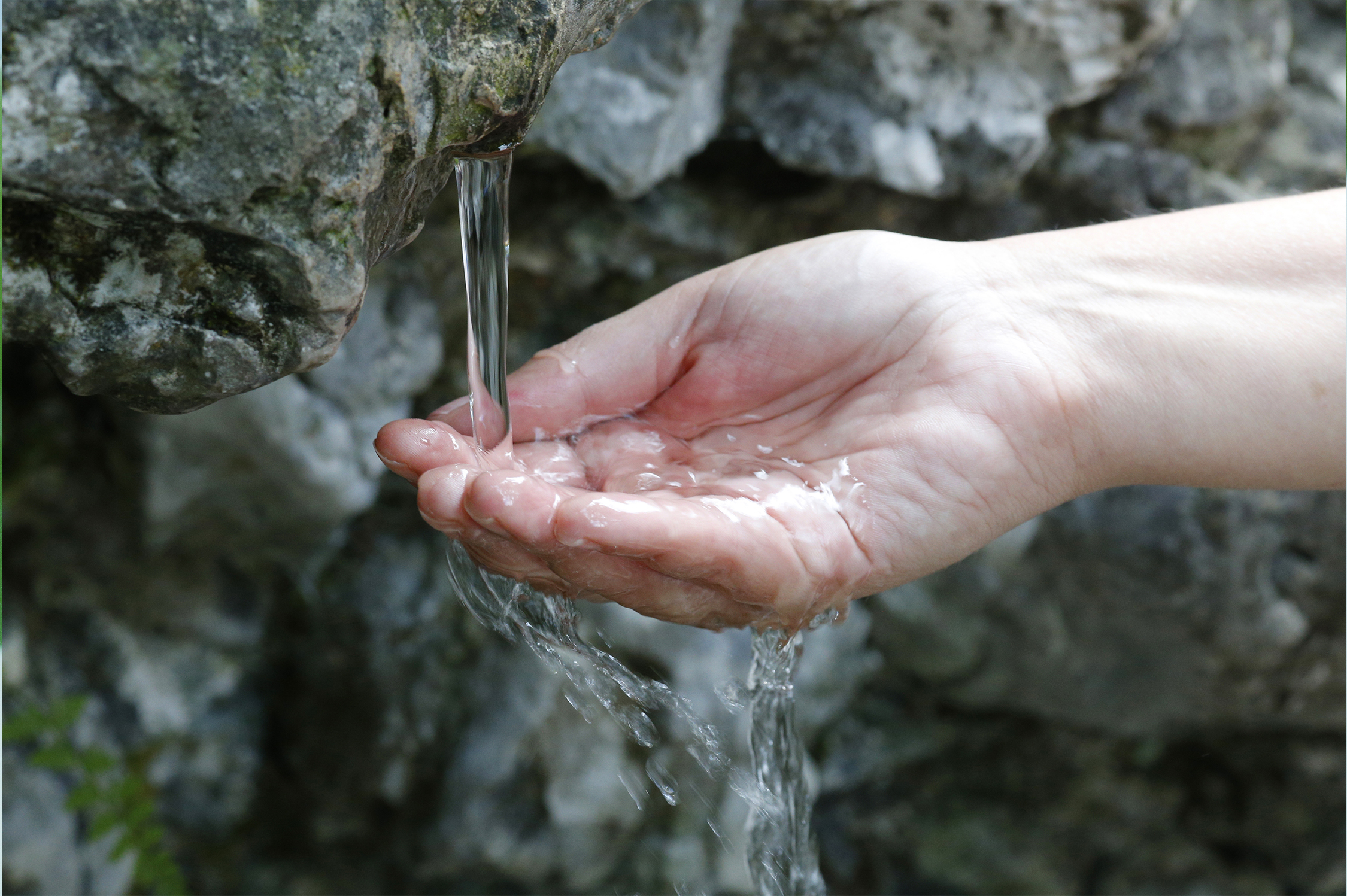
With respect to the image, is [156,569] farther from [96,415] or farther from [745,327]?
[745,327]

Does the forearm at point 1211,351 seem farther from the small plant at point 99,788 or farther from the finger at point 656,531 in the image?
the small plant at point 99,788

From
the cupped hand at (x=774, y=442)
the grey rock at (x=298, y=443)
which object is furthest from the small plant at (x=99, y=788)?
the cupped hand at (x=774, y=442)

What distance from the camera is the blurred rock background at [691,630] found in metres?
1.73

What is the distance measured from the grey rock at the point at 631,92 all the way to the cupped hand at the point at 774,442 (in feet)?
1.27

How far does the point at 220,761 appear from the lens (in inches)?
79.8

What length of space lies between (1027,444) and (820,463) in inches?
10.1

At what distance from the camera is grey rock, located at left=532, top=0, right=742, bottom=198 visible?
1.67 meters

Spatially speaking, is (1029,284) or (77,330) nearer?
(77,330)

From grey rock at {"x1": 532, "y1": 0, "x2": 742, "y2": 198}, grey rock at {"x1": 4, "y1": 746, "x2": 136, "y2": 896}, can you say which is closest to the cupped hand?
grey rock at {"x1": 532, "y1": 0, "x2": 742, "y2": 198}

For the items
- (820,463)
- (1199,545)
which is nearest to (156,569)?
(820,463)

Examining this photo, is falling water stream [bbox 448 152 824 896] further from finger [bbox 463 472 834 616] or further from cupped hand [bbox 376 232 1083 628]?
finger [bbox 463 472 834 616]

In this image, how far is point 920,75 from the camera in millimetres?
1877

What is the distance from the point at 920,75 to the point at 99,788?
6.25 feet

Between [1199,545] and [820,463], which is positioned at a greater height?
[820,463]
